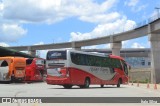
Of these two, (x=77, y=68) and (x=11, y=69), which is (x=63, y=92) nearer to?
(x=77, y=68)

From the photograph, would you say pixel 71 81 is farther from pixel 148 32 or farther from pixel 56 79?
pixel 148 32

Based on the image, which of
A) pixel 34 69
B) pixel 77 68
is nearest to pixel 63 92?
pixel 77 68

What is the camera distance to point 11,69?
40.6 meters

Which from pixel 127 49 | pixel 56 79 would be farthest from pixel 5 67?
pixel 127 49

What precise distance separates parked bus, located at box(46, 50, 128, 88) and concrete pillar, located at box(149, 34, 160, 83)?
2909 cm

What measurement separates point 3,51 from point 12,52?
1.34 metres

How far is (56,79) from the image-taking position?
32750 millimetres

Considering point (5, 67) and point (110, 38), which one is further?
point (110, 38)

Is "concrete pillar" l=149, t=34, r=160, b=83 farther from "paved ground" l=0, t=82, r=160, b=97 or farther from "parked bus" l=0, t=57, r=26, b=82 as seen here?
"paved ground" l=0, t=82, r=160, b=97

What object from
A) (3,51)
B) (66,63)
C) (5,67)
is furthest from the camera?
(3,51)

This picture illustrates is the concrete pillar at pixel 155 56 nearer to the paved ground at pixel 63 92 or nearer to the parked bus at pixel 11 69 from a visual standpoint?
the parked bus at pixel 11 69

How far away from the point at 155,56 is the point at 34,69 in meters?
30.7

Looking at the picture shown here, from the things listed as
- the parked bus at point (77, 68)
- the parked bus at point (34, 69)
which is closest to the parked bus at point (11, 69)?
the parked bus at point (34, 69)

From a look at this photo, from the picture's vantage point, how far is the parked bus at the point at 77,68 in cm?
3253
